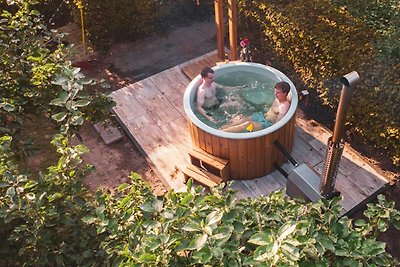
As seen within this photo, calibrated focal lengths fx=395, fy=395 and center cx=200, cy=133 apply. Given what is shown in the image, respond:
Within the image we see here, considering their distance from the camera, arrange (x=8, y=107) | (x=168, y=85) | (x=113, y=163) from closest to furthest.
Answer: (x=8, y=107), (x=113, y=163), (x=168, y=85)

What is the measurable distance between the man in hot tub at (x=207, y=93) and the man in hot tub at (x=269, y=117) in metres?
0.53

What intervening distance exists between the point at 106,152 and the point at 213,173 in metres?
1.94

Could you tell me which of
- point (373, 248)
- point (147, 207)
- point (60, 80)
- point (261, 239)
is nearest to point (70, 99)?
point (60, 80)

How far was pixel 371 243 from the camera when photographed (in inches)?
84.8

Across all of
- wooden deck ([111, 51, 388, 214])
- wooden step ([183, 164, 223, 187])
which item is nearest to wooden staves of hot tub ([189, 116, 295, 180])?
wooden deck ([111, 51, 388, 214])

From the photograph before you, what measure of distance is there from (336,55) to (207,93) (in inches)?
79.6

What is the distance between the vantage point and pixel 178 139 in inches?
261

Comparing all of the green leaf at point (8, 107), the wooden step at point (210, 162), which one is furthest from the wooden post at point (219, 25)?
the green leaf at point (8, 107)

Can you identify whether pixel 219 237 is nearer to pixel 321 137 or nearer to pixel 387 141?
pixel 387 141

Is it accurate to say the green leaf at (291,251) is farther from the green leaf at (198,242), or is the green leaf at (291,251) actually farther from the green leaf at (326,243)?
the green leaf at (198,242)

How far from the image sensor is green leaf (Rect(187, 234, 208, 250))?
2.03m

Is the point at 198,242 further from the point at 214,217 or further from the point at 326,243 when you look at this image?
the point at 326,243

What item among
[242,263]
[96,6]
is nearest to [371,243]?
[242,263]

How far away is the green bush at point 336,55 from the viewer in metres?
5.43
